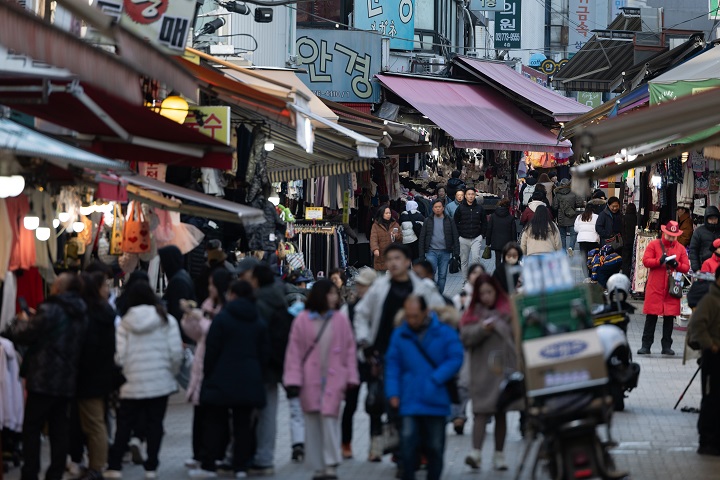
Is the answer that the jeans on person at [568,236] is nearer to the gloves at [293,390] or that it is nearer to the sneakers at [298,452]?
the sneakers at [298,452]

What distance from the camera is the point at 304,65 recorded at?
1242 inches

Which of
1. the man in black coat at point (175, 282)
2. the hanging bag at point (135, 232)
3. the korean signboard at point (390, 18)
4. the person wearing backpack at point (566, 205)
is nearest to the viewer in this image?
the man in black coat at point (175, 282)

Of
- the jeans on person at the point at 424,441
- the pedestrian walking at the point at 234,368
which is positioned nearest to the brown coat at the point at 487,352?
the jeans on person at the point at 424,441

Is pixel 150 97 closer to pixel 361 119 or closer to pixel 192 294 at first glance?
pixel 192 294

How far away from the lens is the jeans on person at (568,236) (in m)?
31.4

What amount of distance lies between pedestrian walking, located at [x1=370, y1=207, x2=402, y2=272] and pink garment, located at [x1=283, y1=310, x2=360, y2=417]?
46.6 ft

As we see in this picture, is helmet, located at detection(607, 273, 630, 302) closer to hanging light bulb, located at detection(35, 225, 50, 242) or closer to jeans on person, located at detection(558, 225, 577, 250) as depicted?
hanging light bulb, located at detection(35, 225, 50, 242)

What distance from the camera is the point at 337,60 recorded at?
104 ft

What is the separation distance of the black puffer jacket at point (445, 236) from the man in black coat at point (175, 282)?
35.3 feet

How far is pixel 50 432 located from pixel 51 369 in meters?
0.53

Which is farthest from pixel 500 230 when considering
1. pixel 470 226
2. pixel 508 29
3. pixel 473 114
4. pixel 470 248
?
pixel 508 29

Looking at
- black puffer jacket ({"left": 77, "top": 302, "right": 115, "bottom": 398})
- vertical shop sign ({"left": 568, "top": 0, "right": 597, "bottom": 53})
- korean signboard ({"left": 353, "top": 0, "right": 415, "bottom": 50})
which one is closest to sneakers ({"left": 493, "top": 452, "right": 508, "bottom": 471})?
black puffer jacket ({"left": 77, "top": 302, "right": 115, "bottom": 398})

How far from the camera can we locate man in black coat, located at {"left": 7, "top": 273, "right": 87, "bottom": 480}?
34.7ft

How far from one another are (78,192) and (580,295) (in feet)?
19.3
